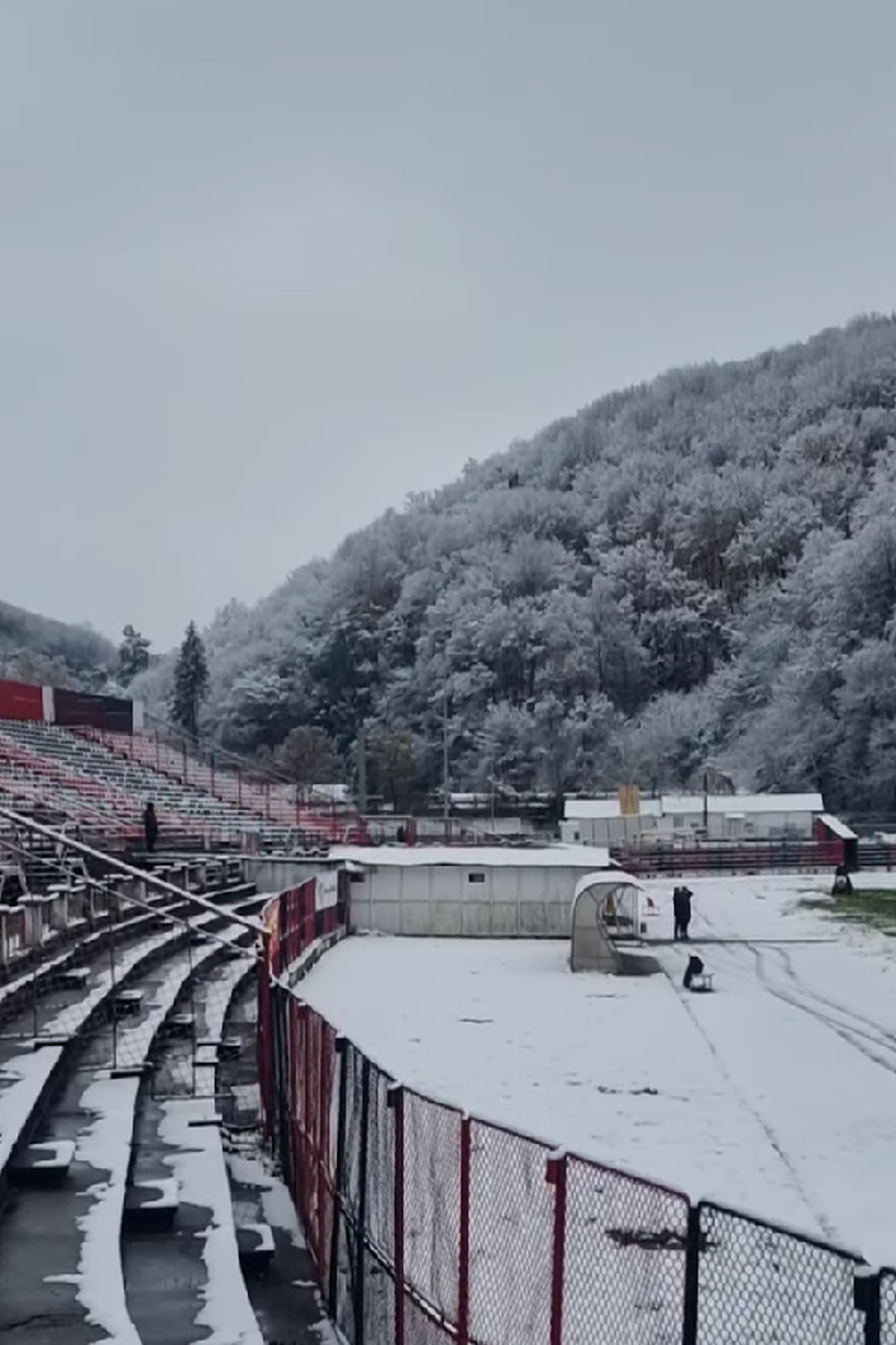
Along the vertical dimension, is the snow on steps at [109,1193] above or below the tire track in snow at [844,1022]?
above

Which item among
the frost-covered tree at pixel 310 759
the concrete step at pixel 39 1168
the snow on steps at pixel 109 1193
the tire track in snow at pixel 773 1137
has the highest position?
the frost-covered tree at pixel 310 759

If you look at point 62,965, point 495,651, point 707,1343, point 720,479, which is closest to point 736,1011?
point 62,965

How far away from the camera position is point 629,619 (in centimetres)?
11619

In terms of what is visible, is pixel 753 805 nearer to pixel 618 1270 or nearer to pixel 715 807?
pixel 715 807

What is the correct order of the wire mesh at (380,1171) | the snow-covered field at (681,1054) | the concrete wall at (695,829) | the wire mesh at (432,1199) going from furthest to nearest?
1. the concrete wall at (695,829)
2. the snow-covered field at (681,1054)
3. the wire mesh at (380,1171)
4. the wire mesh at (432,1199)

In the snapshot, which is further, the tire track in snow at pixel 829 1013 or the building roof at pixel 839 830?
the building roof at pixel 839 830

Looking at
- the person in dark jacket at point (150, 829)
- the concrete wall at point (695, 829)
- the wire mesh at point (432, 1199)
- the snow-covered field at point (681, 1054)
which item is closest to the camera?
the wire mesh at point (432, 1199)

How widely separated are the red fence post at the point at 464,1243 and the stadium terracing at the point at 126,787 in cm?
2365

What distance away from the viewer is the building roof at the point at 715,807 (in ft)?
222

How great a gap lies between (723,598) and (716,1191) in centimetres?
11527

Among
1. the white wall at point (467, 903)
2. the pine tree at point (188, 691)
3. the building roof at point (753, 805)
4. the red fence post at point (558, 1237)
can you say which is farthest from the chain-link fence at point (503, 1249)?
the pine tree at point (188, 691)

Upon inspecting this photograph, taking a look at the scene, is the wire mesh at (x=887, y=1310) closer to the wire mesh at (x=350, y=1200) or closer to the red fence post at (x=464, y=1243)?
the red fence post at (x=464, y=1243)

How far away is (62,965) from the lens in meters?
16.3

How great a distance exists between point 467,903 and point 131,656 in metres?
131
